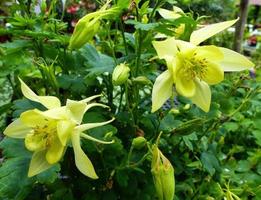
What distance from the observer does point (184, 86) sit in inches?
30.2

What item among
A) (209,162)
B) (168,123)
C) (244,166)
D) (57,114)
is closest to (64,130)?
(57,114)

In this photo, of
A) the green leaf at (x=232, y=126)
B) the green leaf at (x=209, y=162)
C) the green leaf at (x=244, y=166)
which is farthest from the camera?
the green leaf at (x=232, y=126)

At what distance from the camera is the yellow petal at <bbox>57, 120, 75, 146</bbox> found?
0.68 metres

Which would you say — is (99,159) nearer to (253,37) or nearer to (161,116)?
(161,116)

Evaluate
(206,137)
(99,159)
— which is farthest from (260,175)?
(99,159)

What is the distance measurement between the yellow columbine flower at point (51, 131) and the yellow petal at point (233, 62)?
0.74 feet

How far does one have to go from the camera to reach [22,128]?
753 mm

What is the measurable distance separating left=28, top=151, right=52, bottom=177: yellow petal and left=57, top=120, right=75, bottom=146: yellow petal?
0.06m

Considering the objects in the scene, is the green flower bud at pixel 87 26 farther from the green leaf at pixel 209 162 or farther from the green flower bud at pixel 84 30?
the green leaf at pixel 209 162

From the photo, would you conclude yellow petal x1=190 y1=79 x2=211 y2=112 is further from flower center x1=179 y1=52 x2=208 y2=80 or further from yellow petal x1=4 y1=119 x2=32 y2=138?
yellow petal x1=4 y1=119 x2=32 y2=138

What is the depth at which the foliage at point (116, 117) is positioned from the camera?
2.60 ft

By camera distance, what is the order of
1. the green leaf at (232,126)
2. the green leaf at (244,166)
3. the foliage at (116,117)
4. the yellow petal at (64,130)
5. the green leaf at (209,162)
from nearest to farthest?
the yellow petal at (64,130)
the foliage at (116,117)
the green leaf at (209,162)
the green leaf at (244,166)
the green leaf at (232,126)

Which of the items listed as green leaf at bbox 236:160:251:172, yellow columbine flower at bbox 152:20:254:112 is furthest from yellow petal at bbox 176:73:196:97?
green leaf at bbox 236:160:251:172

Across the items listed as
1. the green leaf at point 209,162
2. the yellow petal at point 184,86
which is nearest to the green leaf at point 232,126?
the green leaf at point 209,162
